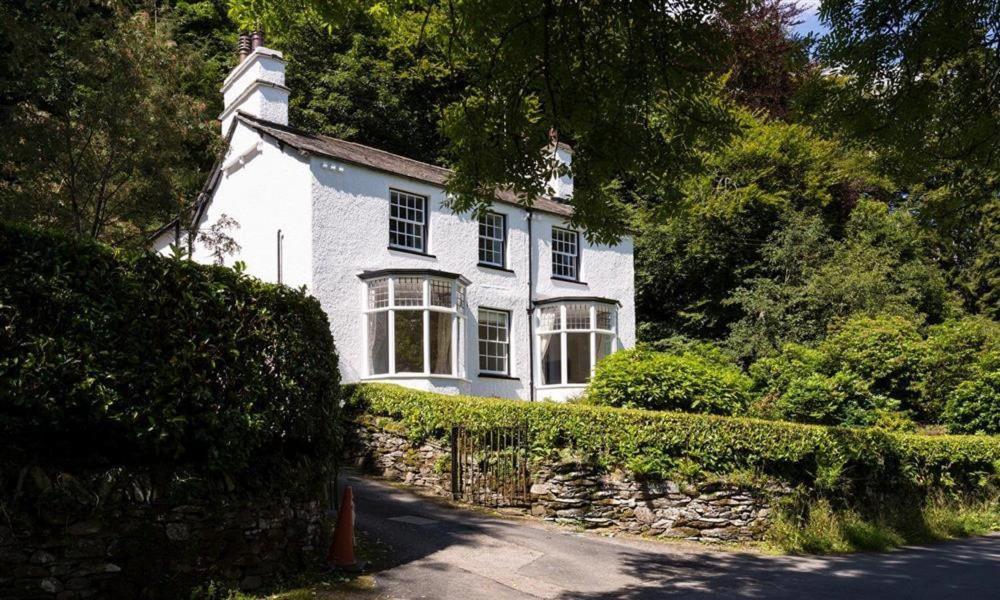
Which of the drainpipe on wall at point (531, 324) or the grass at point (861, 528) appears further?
the drainpipe on wall at point (531, 324)

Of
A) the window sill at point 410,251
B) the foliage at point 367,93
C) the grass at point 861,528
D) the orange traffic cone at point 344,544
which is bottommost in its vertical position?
the grass at point 861,528

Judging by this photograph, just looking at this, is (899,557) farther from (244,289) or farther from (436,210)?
(436,210)

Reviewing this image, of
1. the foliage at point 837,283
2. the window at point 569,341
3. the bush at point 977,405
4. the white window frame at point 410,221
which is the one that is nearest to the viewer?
the bush at point 977,405

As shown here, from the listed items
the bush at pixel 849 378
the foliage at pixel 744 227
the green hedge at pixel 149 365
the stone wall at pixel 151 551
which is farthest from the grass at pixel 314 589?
the foliage at pixel 744 227

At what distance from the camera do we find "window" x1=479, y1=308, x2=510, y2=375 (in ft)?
78.4

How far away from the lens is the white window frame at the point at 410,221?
22578 mm

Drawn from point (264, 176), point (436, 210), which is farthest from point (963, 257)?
point (264, 176)

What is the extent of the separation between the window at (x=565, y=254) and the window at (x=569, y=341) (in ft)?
4.72

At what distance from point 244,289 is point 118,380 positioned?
5.87 feet

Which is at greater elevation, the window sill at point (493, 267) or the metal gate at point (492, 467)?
the window sill at point (493, 267)

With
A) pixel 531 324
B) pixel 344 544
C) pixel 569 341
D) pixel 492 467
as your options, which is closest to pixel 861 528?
pixel 492 467

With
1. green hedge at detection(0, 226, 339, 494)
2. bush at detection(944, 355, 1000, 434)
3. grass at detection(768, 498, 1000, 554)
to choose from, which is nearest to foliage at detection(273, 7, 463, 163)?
bush at detection(944, 355, 1000, 434)

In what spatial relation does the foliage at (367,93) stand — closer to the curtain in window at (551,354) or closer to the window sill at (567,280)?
the window sill at (567,280)

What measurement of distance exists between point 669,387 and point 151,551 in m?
11.4
